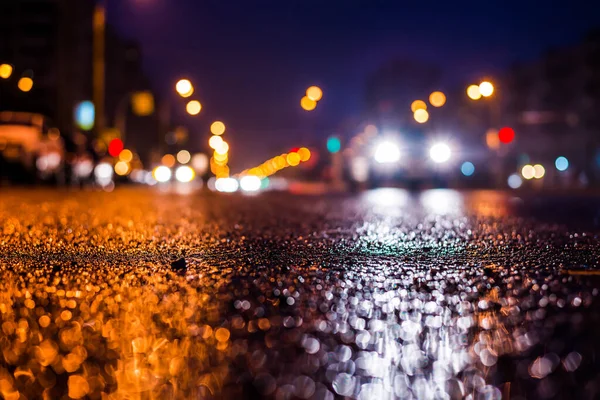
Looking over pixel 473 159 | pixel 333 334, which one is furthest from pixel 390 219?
pixel 473 159

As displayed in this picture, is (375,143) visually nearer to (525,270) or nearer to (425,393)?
(525,270)

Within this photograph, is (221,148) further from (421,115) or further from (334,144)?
(421,115)

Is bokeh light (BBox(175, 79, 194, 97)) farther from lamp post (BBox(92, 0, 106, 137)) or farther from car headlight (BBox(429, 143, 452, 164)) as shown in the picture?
car headlight (BBox(429, 143, 452, 164))

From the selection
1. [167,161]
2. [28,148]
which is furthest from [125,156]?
[167,161]

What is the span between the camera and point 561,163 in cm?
8588

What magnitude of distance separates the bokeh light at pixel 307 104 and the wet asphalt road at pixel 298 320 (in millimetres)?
35530

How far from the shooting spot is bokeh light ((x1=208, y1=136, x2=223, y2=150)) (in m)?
67.4

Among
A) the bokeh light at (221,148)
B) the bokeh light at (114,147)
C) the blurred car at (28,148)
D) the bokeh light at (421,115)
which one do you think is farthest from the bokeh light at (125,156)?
the bokeh light at (421,115)

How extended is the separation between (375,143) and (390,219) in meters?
36.2

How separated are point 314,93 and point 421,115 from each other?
9.69 metres

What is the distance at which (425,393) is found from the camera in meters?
2.44

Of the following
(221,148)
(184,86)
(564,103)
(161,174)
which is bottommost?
(161,174)

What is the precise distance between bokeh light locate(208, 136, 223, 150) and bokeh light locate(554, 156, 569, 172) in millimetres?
39339

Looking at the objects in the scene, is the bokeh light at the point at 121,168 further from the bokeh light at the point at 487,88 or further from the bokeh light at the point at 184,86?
the bokeh light at the point at 487,88
